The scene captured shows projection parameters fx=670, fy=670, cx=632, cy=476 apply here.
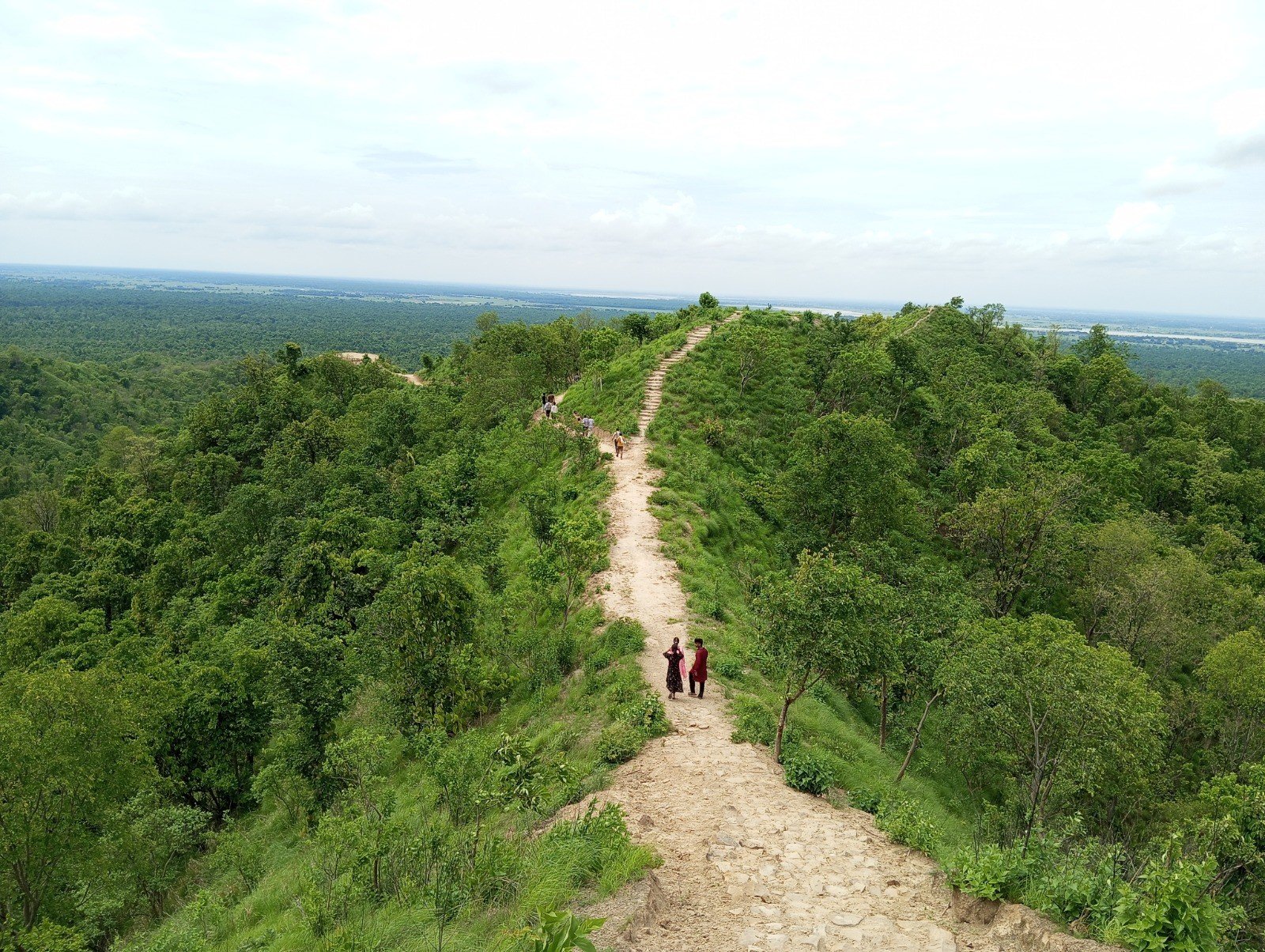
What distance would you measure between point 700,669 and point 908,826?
4.78 meters

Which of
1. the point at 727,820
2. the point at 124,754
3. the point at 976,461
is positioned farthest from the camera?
the point at 976,461

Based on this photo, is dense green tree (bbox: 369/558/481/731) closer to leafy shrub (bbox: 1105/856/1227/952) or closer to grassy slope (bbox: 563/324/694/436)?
leafy shrub (bbox: 1105/856/1227/952)

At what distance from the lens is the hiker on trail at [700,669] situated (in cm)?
1323

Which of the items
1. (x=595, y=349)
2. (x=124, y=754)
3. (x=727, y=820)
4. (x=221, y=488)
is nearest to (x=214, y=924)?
(x=124, y=754)

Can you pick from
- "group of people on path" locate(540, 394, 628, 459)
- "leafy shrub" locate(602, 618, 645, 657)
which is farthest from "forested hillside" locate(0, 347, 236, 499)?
"leafy shrub" locate(602, 618, 645, 657)

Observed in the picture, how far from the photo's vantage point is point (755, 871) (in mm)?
8672

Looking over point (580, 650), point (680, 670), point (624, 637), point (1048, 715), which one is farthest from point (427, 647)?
point (1048, 715)

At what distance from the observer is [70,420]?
87.4 m

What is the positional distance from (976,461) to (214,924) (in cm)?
2670

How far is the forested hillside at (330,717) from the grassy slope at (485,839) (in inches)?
1.8

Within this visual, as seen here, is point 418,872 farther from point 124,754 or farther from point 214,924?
point 124,754

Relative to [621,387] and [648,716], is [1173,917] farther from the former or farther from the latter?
[621,387]

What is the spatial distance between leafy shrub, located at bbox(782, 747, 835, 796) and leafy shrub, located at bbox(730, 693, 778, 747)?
2.44 ft

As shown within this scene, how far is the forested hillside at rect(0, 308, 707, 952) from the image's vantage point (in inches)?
357
